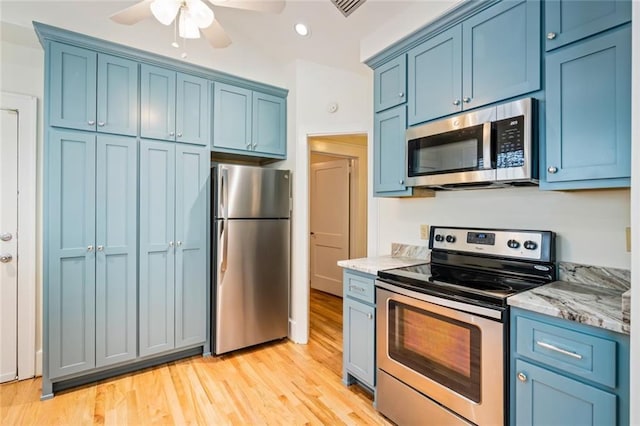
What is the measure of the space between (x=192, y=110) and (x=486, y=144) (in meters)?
2.33

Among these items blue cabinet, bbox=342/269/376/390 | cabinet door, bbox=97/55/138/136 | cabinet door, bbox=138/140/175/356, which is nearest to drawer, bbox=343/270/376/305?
blue cabinet, bbox=342/269/376/390

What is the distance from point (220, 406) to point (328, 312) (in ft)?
7.16

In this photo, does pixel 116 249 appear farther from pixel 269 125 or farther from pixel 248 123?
pixel 269 125

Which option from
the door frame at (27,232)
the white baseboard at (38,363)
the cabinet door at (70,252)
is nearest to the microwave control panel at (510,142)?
the cabinet door at (70,252)

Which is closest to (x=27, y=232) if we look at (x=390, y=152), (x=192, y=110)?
(x=192, y=110)

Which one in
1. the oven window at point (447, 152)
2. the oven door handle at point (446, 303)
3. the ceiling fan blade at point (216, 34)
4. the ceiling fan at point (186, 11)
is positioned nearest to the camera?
the oven door handle at point (446, 303)

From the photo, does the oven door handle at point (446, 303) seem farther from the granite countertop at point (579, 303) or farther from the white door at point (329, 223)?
the white door at point (329, 223)

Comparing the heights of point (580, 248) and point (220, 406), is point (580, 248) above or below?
above

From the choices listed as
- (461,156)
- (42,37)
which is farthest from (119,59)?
(461,156)

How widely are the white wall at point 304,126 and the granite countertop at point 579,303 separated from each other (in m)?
2.10

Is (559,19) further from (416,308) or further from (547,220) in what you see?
(416,308)

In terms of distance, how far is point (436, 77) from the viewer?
6.74ft

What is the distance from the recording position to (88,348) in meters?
2.36

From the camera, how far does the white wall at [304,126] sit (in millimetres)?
3072
